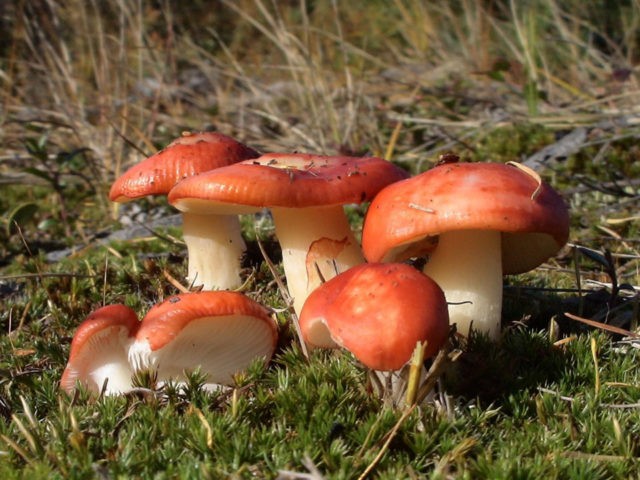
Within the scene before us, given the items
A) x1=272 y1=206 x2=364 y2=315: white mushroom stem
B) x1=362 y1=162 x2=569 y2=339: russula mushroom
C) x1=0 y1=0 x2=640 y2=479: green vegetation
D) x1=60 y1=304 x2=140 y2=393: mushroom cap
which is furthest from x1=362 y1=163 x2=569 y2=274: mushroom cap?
x1=60 y1=304 x2=140 y2=393: mushroom cap

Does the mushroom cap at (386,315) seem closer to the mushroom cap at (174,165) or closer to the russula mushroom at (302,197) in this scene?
the russula mushroom at (302,197)

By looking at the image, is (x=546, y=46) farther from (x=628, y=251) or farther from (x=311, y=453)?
(x=311, y=453)

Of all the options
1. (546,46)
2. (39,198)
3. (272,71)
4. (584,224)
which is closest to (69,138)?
(39,198)

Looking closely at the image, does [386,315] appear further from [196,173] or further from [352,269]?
[196,173]

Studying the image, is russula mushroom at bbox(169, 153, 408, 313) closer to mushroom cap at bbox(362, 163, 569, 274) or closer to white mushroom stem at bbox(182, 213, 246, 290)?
mushroom cap at bbox(362, 163, 569, 274)

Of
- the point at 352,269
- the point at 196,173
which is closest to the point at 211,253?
the point at 196,173

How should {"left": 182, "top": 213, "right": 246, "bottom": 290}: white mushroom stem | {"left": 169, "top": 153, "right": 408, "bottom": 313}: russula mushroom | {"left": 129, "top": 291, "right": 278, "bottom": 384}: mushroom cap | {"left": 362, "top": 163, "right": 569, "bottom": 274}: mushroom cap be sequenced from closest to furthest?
{"left": 362, "top": 163, "right": 569, "bottom": 274}: mushroom cap → {"left": 129, "top": 291, "right": 278, "bottom": 384}: mushroom cap → {"left": 169, "top": 153, "right": 408, "bottom": 313}: russula mushroom → {"left": 182, "top": 213, "right": 246, "bottom": 290}: white mushroom stem
